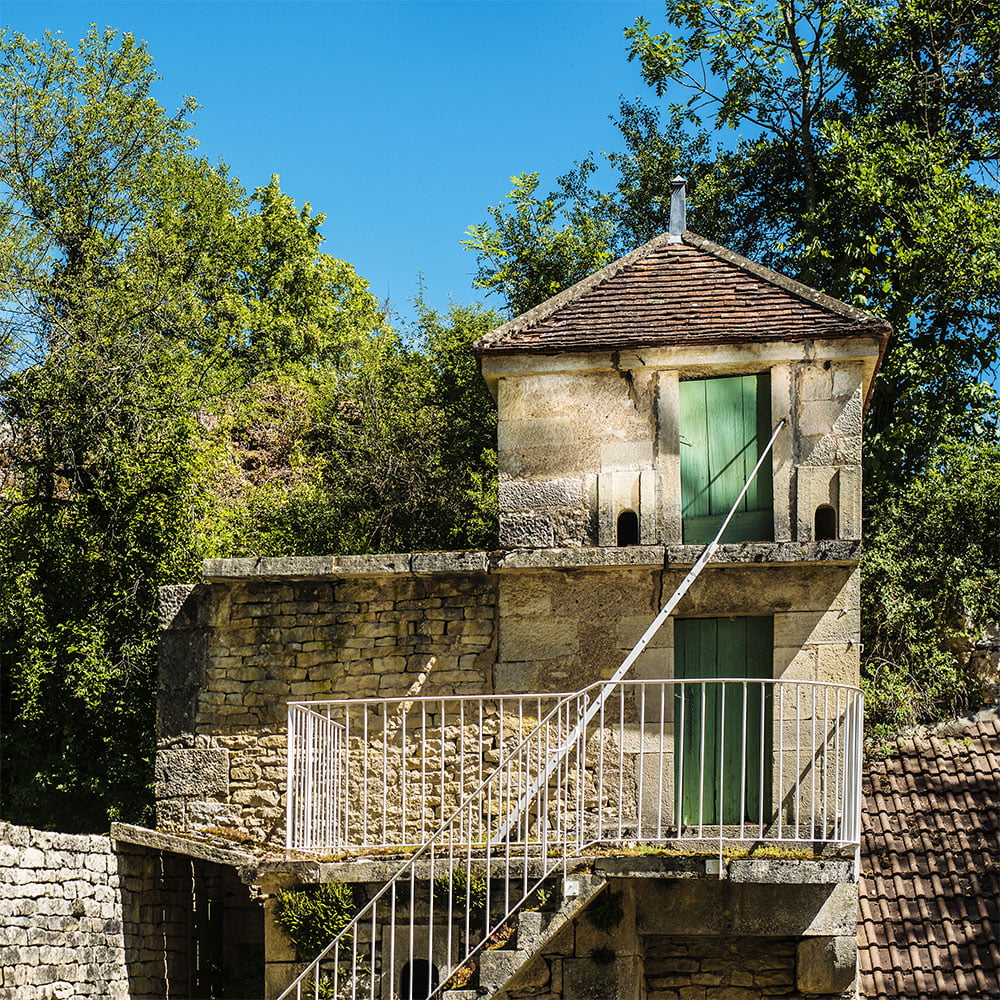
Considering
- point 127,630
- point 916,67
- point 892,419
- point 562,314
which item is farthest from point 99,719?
point 916,67

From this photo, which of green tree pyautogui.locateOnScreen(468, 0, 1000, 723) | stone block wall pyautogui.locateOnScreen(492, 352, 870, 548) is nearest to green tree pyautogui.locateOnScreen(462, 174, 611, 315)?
green tree pyautogui.locateOnScreen(468, 0, 1000, 723)

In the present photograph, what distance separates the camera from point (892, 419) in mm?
15508

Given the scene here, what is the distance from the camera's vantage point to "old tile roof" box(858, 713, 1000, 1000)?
9.87 m

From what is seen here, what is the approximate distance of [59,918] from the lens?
9031mm

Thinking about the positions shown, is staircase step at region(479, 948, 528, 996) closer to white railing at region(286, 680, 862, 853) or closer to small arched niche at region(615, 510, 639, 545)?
white railing at region(286, 680, 862, 853)

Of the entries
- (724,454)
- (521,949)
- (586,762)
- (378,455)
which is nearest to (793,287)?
(724,454)

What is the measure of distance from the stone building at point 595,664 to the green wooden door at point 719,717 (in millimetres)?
19

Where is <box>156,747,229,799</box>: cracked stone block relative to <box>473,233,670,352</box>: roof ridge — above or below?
below

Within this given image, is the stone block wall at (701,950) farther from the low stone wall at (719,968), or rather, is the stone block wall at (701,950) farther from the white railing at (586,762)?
the white railing at (586,762)

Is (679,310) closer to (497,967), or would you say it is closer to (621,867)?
(621,867)

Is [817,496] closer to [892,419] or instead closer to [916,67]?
[892,419]

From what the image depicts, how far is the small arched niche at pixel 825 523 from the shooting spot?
396 inches

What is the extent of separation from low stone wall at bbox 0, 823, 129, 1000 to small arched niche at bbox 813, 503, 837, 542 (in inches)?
233

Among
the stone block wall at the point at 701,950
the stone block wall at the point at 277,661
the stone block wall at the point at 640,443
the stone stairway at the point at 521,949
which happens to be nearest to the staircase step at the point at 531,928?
the stone stairway at the point at 521,949
